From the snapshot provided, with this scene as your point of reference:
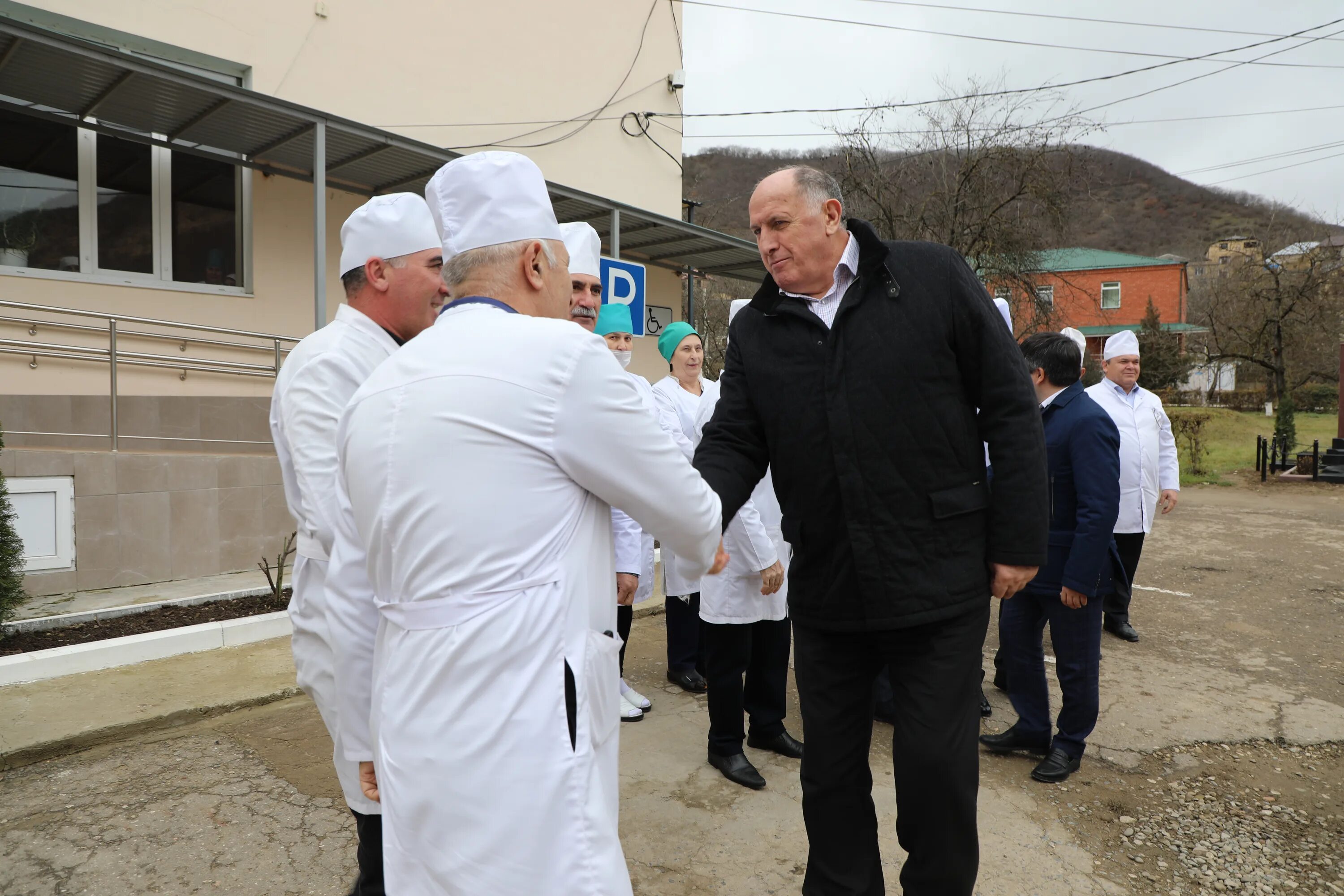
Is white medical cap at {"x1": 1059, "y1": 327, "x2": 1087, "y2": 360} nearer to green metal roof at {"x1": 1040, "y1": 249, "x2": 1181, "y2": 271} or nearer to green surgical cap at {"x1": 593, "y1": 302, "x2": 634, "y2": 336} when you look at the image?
green surgical cap at {"x1": 593, "y1": 302, "x2": 634, "y2": 336}

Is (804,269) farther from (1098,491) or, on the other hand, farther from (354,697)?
(1098,491)

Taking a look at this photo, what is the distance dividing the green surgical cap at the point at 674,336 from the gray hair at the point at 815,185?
2.28 meters

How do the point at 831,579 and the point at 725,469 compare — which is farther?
the point at 725,469

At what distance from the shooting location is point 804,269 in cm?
249

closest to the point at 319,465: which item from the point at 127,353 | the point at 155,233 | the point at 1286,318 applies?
the point at 127,353

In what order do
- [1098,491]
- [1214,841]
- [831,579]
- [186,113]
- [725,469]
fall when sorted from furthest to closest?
[186,113] → [1098,491] → [1214,841] → [725,469] → [831,579]

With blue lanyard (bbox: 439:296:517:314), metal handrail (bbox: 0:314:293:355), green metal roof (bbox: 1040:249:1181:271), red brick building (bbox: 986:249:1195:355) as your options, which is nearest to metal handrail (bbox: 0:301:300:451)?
metal handrail (bbox: 0:314:293:355)

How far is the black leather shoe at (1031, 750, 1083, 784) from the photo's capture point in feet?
12.3

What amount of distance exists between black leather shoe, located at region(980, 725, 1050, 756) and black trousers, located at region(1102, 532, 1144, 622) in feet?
8.03

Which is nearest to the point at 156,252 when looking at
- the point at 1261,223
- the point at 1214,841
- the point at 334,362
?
the point at 334,362

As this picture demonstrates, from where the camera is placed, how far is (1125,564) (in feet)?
20.2

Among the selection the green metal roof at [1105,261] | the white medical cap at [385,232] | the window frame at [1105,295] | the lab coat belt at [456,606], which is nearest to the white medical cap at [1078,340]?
the white medical cap at [385,232]

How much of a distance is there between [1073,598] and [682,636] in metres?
2.28

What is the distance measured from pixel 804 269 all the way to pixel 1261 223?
49239 mm
